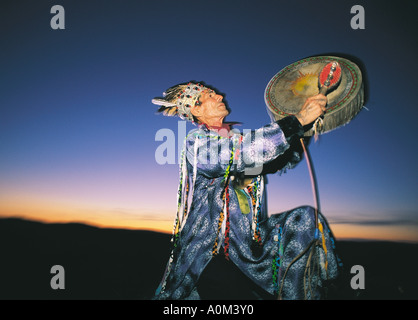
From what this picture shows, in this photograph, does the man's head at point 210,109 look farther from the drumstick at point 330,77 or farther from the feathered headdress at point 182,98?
the drumstick at point 330,77

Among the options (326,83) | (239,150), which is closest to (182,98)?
(239,150)

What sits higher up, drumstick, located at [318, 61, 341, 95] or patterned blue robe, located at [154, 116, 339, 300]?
drumstick, located at [318, 61, 341, 95]

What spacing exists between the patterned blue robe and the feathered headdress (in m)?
0.57

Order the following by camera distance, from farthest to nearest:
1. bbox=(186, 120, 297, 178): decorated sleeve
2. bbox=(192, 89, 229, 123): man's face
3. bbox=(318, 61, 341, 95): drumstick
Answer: bbox=(192, 89, 229, 123): man's face
bbox=(318, 61, 341, 95): drumstick
bbox=(186, 120, 297, 178): decorated sleeve

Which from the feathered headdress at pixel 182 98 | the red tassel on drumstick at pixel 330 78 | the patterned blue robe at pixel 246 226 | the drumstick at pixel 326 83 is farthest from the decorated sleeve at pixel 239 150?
the feathered headdress at pixel 182 98

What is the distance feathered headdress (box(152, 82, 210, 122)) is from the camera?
7.43 feet

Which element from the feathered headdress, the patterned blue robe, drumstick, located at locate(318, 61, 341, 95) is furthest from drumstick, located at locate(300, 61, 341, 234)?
the feathered headdress

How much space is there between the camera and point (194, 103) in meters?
2.24

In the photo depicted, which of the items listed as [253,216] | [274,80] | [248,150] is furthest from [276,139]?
[274,80]

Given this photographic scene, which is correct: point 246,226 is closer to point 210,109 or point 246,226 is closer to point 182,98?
point 210,109

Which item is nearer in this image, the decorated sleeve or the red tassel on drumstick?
the decorated sleeve

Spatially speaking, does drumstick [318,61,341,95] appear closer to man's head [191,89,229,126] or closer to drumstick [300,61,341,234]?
drumstick [300,61,341,234]
